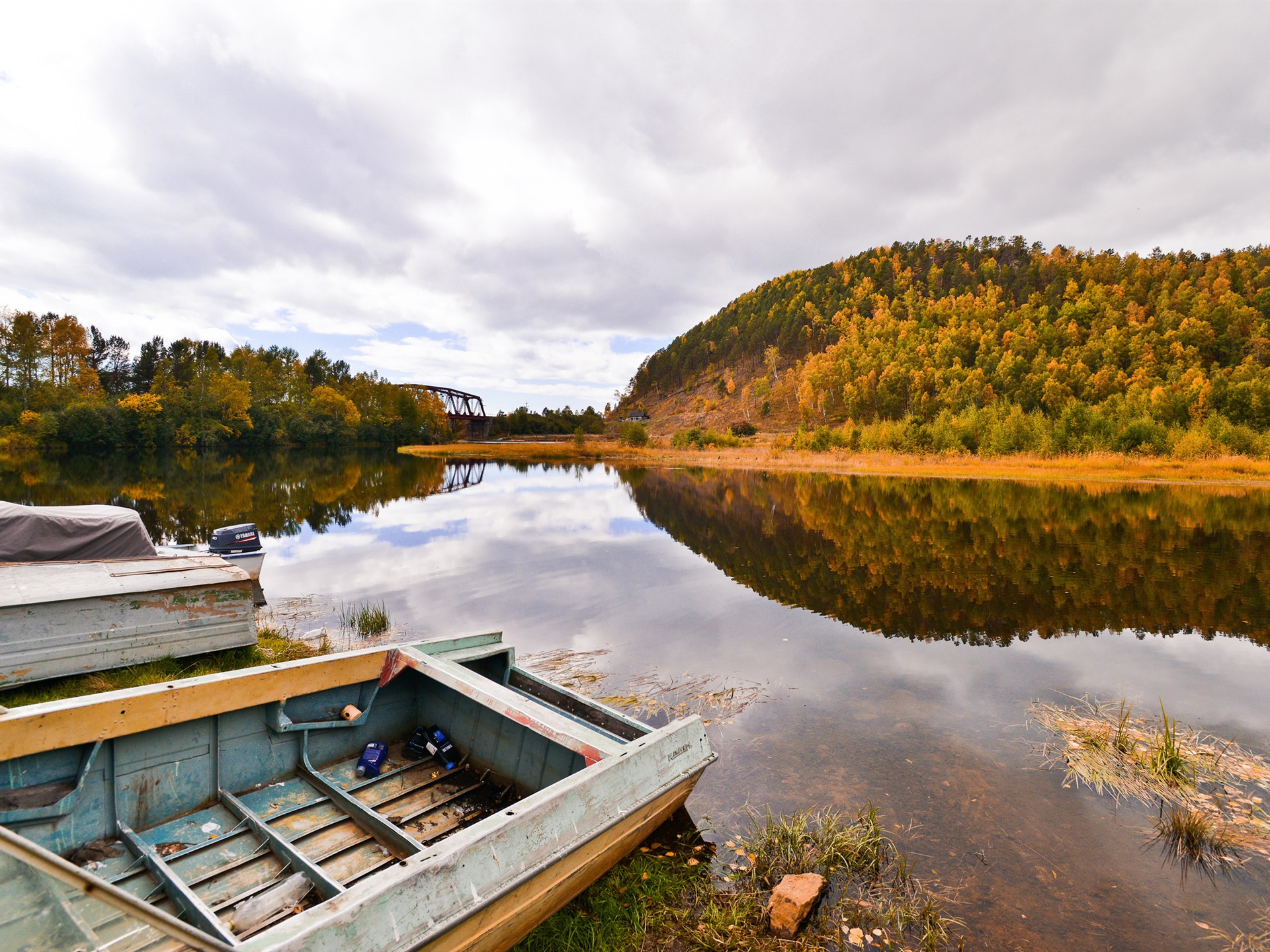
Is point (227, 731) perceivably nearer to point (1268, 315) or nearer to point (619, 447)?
point (619, 447)

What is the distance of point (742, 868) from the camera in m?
4.56

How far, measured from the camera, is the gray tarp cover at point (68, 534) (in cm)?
738

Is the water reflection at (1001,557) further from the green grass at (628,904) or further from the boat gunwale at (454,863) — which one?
the boat gunwale at (454,863)

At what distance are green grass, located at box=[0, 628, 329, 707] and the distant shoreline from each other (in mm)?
41977

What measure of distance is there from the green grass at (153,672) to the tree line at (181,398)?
71.0m

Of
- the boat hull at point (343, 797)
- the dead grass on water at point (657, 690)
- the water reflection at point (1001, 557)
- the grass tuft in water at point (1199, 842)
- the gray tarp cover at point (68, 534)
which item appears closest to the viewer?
the boat hull at point (343, 797)

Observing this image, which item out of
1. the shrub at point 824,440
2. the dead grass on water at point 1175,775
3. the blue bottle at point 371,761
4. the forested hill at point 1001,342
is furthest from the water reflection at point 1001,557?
the forested hill at point 1001,342

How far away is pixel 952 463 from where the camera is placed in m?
47.5

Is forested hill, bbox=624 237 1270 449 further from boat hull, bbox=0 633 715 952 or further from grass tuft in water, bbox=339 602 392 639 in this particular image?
boat hull, bbox=0 633 715 952

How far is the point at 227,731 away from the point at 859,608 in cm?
1080

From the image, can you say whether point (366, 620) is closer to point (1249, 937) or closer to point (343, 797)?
point (343, 797)

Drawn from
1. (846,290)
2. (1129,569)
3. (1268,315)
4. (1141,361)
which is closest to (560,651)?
(1129,569)

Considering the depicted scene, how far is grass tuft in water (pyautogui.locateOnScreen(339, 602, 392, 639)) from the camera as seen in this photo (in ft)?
33.9

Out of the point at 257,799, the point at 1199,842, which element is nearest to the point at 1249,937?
the point at 1199,842
